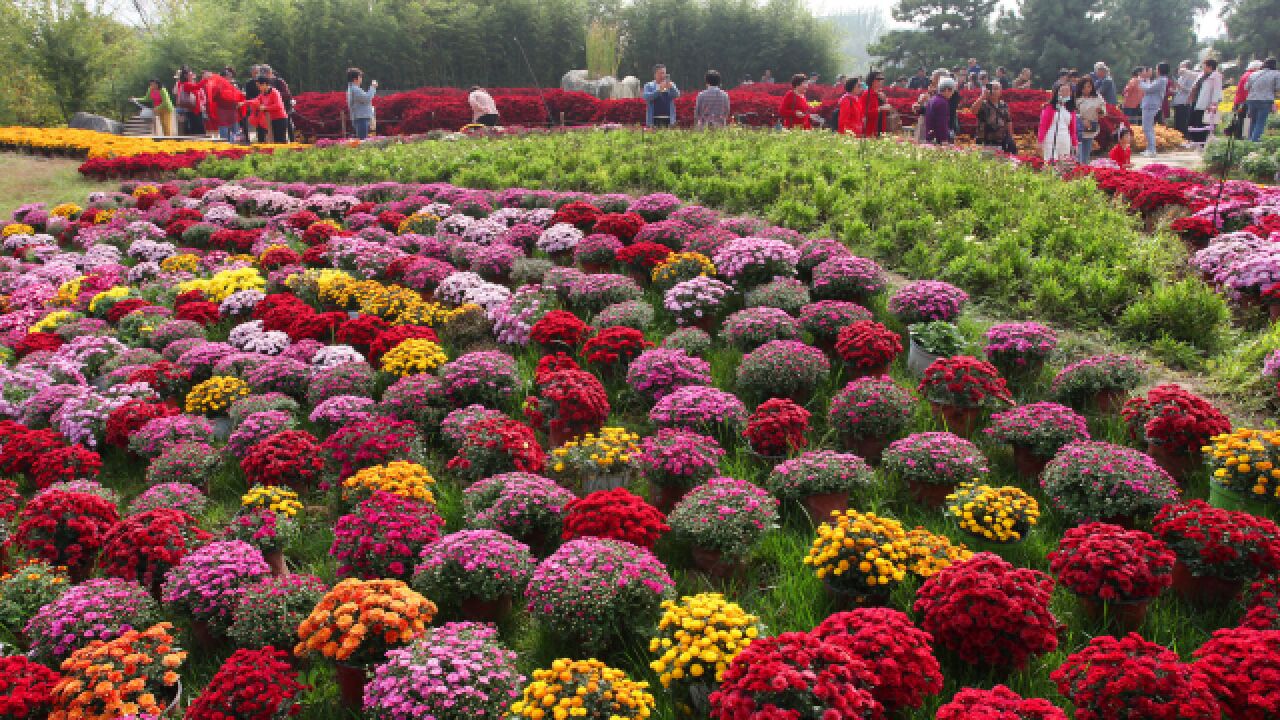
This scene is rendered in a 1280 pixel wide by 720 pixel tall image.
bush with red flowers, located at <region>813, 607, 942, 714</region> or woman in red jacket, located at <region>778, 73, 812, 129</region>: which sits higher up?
woman in red jacket, located at <region>778, 73, 812, 129</region>

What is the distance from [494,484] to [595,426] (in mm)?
946

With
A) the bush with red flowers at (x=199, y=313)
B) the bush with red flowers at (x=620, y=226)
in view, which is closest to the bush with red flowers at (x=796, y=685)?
the bush with red flowers at (x=620, y=226)

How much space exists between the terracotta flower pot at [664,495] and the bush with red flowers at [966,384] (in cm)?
186

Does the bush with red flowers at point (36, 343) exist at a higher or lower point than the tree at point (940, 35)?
lower

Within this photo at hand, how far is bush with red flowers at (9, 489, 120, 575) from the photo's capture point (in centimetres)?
438

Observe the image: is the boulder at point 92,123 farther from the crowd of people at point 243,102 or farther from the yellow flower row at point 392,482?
the yellow flower row at point 392,482

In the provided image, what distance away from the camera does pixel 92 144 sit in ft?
60.8

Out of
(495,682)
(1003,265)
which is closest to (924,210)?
(1003,265)

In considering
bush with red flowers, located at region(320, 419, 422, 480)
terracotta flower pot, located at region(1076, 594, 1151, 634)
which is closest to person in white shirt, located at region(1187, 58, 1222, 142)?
terracotta flower pot, located at region(1076, 594, 1151, 634)

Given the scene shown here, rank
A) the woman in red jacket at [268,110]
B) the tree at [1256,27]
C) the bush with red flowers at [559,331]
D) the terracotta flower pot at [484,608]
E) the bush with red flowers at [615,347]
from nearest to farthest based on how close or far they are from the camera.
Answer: the terracotta flower pot at [484,608]
the bush with red flowers at [615,347]
the bush with red flowers at [559,331]
the woman in red jacket at [268,110]
the tree at [1256,27]

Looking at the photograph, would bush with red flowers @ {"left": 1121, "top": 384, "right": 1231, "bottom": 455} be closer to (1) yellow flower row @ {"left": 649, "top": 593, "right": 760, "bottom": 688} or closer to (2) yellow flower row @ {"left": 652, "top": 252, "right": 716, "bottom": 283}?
(1) yellow flower row @ {"left": 649, "top": 593, "right": 760, "bottom": 688}

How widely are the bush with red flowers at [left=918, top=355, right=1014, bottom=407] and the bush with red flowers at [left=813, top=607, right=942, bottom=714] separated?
7.53 ft

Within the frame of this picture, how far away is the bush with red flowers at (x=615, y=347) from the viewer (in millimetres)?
5934

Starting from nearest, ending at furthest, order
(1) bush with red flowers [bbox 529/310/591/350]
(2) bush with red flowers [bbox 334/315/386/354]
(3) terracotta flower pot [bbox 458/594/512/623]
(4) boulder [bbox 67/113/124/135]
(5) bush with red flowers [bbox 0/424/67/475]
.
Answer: (3) terracotta flower pot [bbox 458/594/512/623] < (5) bush with red flowers [bbox 0/424/67/475] < (1) bush with red flowers [bbox 529/310/591/350] < (2) bush with red flowers [bbox 334/315/386/354] < (4) boulder [bbox 67/113/124/135]
